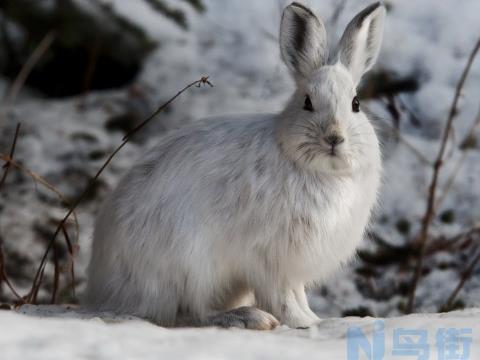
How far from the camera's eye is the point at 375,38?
3.34 metres

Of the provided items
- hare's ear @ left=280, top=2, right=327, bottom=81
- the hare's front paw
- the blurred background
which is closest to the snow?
the hare's front paw

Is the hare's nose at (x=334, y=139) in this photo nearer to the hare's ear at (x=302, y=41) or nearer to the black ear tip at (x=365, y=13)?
the hare's ear at (x=302, y=41)

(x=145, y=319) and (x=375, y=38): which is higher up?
(x=375, y=38)

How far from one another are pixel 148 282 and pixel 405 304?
1721 mm

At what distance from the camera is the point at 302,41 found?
3197 millimetres

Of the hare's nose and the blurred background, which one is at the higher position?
the blurred background

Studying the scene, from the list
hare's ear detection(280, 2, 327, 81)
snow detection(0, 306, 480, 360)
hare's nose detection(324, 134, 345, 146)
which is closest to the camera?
snow detection(0, 306, 480, 360)

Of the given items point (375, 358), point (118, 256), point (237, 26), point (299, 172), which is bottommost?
point (375, 358)

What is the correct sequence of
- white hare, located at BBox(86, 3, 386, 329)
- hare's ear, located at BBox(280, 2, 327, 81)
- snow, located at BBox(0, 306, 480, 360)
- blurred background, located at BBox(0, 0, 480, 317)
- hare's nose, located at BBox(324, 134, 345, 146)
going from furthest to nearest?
blurred background, located at BBox(0, 0, 480, 317), hare's ear, located at BBox(280, 2, 327, 81), white hare, located at BBox(86, 3, 386, 329), hare's nose, located at BBox(324, 134, 345, 146), snow, located at BBox(0, 306, 480, 360)

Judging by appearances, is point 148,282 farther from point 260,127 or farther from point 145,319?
point 260,127

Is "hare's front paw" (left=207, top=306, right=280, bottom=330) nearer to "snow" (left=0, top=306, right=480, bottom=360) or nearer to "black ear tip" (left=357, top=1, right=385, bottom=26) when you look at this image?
"snow" (left=0, top=306, right=480, bottom=360)

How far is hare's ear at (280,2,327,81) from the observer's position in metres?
3.16

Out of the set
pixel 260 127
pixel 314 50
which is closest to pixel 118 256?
pixel 260 127

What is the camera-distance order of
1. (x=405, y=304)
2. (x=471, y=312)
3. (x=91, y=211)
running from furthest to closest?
(x=91, y=211), (x=405, y=304), (x=471, y=312)
